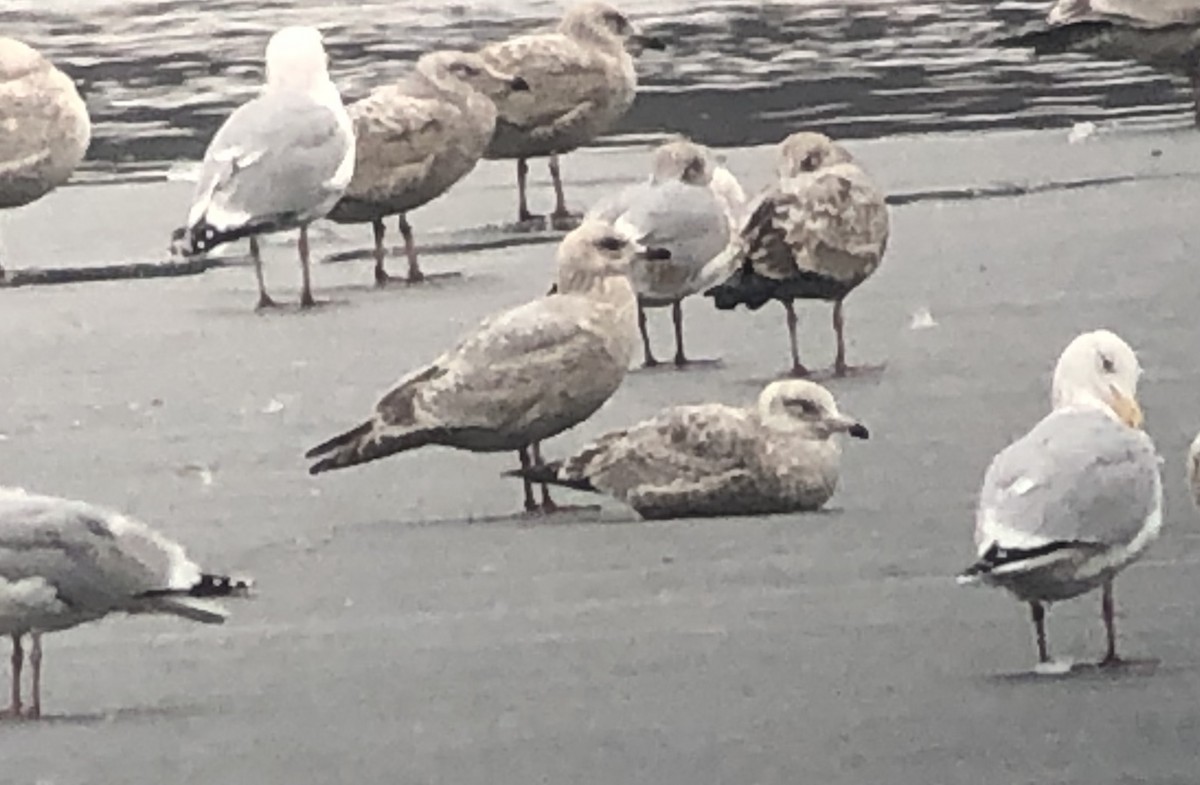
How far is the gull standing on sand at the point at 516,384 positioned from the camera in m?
4.95

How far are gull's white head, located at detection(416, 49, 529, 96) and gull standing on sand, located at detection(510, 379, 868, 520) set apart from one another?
6.90 ft

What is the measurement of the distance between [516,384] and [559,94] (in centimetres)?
244

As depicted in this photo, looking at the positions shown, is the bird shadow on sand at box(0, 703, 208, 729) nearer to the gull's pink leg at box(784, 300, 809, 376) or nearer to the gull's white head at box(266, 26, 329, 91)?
the gull's pink leg at box(784, 300, 809, 376)

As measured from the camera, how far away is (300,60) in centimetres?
662

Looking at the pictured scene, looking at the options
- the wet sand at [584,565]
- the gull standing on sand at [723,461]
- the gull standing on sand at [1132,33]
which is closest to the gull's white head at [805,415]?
the gull standing on sand at [723,461]

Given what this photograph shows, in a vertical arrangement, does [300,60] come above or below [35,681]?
above

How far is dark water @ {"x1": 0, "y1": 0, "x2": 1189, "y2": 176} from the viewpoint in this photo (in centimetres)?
812

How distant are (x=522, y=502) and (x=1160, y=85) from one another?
13.1ft

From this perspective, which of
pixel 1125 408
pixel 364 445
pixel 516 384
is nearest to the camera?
pixel 1125 408

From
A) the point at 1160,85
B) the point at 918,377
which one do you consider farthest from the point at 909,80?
the point at 918,377

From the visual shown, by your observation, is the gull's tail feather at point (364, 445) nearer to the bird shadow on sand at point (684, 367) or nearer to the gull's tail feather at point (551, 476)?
the gull's tail feather at point (551, 476)

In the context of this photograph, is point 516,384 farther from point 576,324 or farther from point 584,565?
point 584,565

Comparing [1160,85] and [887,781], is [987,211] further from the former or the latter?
[887,781]

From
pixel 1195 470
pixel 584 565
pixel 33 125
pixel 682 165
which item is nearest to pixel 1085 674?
pixel 1195 470
